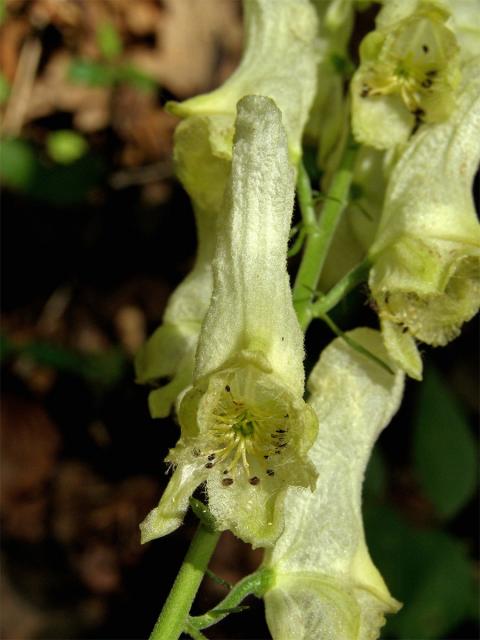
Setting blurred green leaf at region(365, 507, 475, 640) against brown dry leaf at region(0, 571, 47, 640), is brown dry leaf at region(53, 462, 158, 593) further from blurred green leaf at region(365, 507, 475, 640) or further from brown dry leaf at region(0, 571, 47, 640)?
blurred green leaf at region(365, 507, 475, 640)

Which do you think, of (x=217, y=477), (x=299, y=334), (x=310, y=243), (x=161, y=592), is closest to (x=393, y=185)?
(x=310, y=243)

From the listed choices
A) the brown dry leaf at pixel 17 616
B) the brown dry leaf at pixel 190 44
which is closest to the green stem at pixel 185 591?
the brown dry leaf at pixel 17 616

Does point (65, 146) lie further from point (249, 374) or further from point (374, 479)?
point (249, 374)

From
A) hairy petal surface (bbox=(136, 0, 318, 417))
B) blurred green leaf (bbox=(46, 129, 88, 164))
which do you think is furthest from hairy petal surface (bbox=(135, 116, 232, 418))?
blurred green leaf (bbox=(46, 129, 88, 164))

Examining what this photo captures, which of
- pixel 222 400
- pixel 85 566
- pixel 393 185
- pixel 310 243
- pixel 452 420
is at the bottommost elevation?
pixel 85 566

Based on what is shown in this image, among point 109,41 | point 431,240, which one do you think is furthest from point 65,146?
point 431,240

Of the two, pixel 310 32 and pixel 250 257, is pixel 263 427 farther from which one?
pixel 310 32
